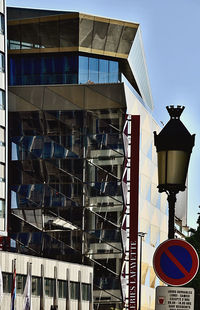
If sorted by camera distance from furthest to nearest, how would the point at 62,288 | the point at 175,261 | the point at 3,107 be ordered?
the point at 3,107, the point at 62,288, the point at 175,261

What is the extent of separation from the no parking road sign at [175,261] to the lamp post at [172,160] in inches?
11.4

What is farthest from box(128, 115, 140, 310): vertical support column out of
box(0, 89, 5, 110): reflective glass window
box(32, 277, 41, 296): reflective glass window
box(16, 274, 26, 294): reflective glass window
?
box(16, 274, 26, 294): reflective glass window

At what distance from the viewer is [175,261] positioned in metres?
11.3

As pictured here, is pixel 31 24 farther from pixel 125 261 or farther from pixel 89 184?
pixel 125 261

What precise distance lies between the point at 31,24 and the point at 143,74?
796 inches

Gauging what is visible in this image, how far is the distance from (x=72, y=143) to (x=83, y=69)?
7.49m

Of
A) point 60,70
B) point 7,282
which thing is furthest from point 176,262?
point 60,70

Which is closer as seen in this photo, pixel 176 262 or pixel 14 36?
pixel 176 262

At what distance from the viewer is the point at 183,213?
160250 mm

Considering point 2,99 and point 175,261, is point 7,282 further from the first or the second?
point 175,261

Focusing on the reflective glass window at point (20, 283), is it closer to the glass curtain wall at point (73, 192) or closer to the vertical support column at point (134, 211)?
the glass curtain wall at point (73, 192)

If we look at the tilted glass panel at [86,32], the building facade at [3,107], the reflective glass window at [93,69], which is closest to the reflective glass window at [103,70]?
the reflective glass window at [93,69]

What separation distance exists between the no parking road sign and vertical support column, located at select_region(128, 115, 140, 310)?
7174 centimetres

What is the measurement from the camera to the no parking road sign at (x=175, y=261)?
11.2m
